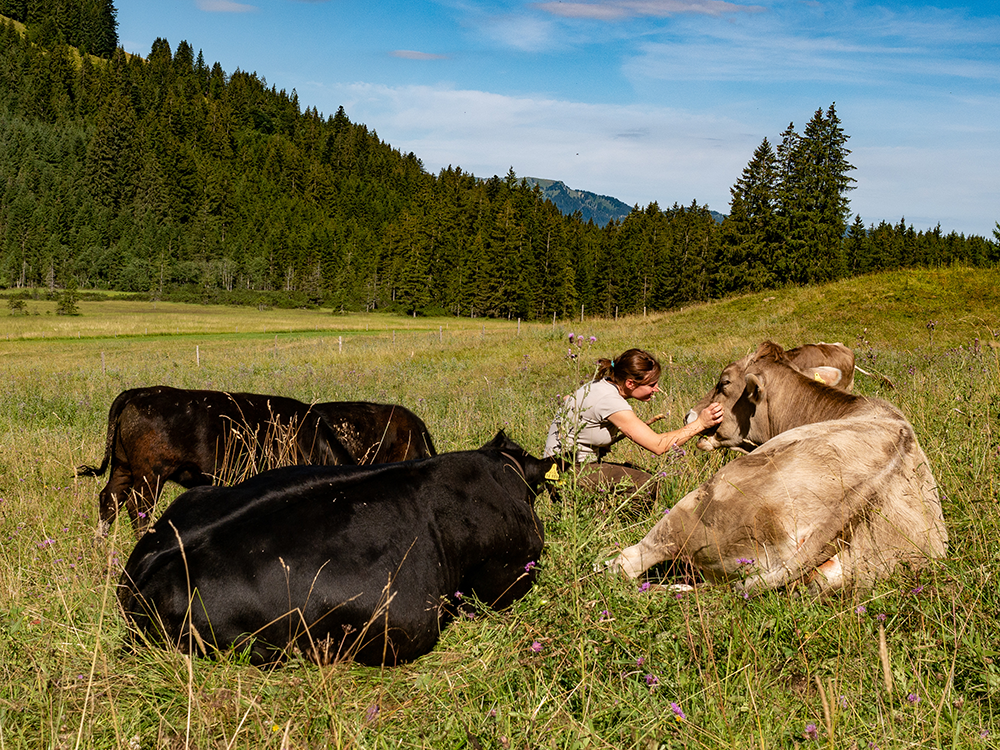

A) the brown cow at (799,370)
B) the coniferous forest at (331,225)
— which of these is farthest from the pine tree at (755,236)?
the brown cow at (799,370)

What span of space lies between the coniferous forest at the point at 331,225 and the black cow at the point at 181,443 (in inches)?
2271

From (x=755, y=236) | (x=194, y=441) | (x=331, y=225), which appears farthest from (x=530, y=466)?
(x=331, y=225)

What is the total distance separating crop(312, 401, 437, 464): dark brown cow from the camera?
23.3 ft

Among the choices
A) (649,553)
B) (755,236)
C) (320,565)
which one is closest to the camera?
(320,565)

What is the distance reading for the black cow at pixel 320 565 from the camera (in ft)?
10.1

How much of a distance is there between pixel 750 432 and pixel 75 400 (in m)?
12.3

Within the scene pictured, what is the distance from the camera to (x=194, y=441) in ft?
20.6

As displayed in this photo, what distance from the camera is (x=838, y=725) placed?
8.29 feet

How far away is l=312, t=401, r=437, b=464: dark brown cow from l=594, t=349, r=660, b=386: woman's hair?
242 centimetres

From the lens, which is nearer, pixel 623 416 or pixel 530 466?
pixel 530 466

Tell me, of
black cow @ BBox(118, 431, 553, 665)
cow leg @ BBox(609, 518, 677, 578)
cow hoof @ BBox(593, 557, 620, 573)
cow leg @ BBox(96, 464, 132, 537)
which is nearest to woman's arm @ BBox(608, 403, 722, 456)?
cow leg @ BBox(609, 518, 677, 578)

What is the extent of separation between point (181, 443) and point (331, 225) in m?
131

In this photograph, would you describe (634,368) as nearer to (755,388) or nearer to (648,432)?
(648,432)

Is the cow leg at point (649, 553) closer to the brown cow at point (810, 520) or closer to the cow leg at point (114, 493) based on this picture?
the brown cow at point (810, 520)
